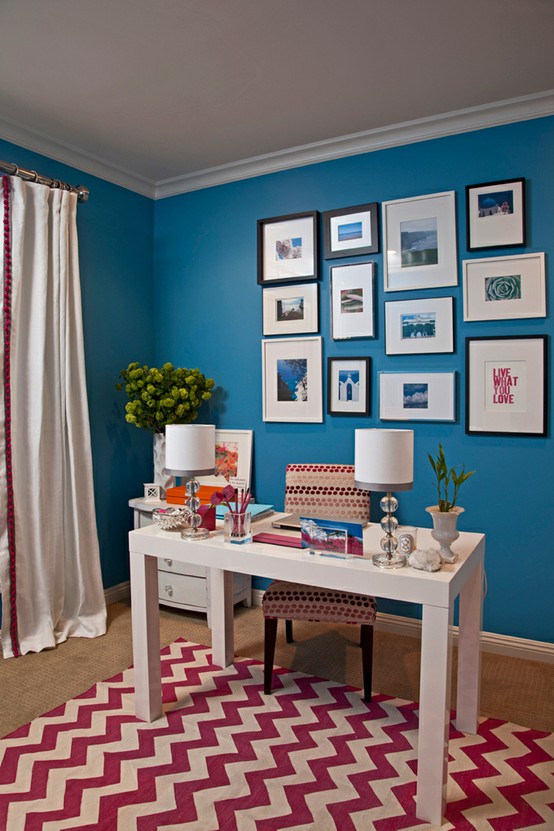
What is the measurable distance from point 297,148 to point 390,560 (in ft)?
8.27

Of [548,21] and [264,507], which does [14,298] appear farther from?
[548,21]

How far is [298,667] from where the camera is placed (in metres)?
2.82

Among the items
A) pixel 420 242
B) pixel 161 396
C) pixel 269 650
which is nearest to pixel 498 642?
pixel 269 650

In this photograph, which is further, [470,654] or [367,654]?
[367,654]

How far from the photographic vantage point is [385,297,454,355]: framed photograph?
Answer: 3.02 meters

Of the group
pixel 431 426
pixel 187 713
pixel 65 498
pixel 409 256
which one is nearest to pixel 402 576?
pixel 187 713

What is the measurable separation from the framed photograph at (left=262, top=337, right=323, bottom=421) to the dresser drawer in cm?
107

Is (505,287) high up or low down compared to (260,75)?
down

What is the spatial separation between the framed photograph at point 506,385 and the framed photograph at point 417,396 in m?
0.11

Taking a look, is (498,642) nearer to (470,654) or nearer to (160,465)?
(470,654)

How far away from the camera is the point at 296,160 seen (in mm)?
3416

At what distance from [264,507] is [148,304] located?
6.40ft

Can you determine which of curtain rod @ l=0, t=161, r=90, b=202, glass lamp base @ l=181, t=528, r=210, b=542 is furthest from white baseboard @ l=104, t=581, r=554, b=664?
curtain rod @ l=0, t=161, r=90, b=202

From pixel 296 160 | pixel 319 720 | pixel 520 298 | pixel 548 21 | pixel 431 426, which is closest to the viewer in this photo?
pixel 548 21
